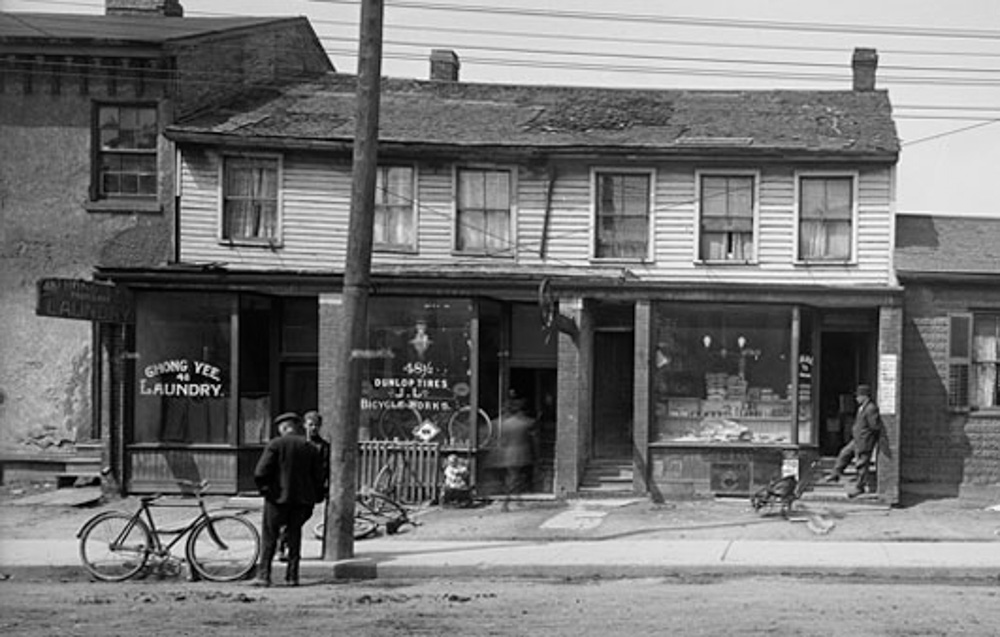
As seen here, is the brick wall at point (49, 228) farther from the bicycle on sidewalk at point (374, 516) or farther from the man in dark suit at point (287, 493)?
the man in dark suit at point (287, 493)

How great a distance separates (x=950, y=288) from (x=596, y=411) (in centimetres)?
639

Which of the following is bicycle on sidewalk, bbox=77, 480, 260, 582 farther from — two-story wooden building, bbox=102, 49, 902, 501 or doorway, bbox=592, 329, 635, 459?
doorway, bbox=592, 329, 635, 459

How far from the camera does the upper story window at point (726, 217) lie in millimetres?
22141

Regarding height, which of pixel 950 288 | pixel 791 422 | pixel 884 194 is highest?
pixel 884 194

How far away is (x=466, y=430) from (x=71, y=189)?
8.44 metres

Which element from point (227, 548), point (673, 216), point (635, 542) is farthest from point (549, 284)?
point (227, 548)

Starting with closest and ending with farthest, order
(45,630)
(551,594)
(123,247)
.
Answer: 1. (45,630)
2. (551,594)
3. (123,247)

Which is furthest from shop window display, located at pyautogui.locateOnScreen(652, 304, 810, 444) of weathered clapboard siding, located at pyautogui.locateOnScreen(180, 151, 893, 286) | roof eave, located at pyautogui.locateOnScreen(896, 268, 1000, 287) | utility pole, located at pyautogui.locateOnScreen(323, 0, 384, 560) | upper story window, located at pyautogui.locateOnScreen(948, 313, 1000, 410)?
utility pole, located at pyautogui.locateOnScreen(323, 0, 384, 560)

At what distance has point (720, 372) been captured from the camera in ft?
72.7

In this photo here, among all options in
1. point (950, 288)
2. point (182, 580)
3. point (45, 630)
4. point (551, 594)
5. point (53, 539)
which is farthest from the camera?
point (950, 288)

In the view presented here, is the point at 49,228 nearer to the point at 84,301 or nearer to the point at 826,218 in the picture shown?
the point at 84,301

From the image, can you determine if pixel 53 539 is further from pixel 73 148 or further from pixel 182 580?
pixel 73 148

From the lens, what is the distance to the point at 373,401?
2206 centimetres

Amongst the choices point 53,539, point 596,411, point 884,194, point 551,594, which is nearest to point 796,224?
point 884,194
